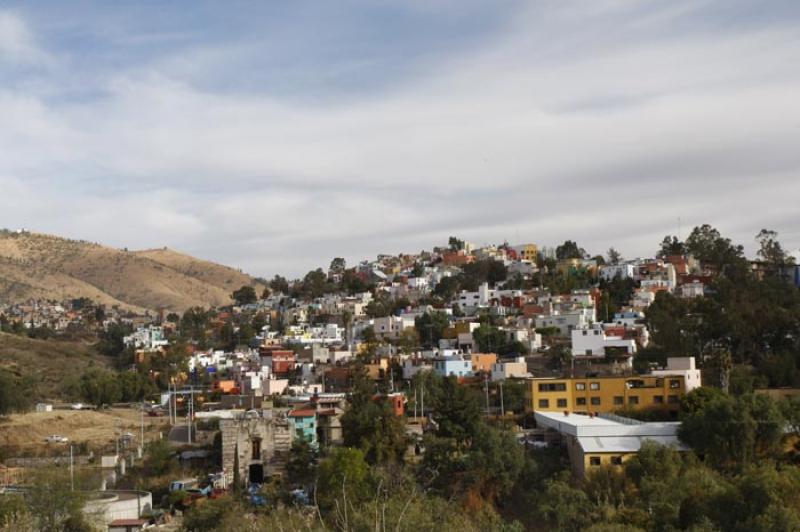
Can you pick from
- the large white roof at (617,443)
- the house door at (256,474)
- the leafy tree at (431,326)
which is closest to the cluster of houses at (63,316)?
the leafy tree at (431,326)

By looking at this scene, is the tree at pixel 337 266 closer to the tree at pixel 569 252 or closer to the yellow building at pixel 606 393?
the tree at pixel 569 252

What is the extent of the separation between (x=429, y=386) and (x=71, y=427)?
551 inches

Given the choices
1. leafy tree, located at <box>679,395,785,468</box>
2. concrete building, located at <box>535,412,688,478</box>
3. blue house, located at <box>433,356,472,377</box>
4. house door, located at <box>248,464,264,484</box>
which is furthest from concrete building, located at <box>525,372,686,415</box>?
house door, located at <box>248,464,264,484</box>

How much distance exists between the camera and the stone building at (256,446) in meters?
30.4

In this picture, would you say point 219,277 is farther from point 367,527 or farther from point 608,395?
point 367,527

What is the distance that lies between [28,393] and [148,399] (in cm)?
596

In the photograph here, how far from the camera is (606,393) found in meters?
33.4

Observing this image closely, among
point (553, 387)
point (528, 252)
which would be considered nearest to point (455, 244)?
point (528, 252)

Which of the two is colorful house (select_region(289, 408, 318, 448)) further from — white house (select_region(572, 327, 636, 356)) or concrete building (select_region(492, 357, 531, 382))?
white house (select_region(572, 327, 636, 356))

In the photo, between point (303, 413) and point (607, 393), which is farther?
point (607, 393)

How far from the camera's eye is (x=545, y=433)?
1200 inches

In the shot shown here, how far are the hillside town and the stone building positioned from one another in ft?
0.16

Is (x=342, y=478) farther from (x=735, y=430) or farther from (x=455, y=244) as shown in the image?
(x=455, y=244)

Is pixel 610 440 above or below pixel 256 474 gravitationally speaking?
above
